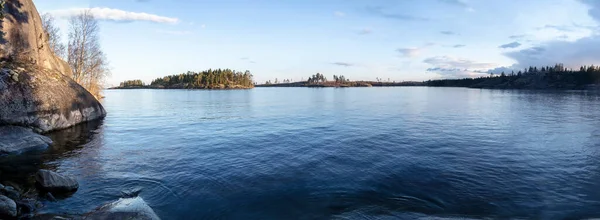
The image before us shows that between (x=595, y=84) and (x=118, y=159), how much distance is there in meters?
259

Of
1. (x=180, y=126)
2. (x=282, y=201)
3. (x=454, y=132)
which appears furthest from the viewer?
(x=180, y=126)

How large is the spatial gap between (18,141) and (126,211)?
1786 centimetres

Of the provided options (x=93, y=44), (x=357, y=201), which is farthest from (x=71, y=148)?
(x=93, y=44)

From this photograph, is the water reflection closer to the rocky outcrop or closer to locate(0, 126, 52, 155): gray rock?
locate(0, 126, 52, 155): gray rock

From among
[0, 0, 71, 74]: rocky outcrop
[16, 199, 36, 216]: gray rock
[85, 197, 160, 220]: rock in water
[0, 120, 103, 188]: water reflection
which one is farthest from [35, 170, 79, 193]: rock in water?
[0, 0, 71, 74]: rocky outcrop

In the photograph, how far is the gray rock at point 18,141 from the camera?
70.4 ft

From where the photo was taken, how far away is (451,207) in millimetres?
13172

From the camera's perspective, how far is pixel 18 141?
22.6 metres

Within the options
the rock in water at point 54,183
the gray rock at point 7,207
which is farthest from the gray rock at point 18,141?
the gray rock at point 7,207

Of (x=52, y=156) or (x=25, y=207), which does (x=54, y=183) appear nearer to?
(x=25, y=207)

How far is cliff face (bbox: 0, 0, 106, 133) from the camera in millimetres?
27281

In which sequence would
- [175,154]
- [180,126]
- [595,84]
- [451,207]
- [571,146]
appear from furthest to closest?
1. [595,84]
2. [180,126]
3. [571,146]
4. [175,154]
5. [451,207]

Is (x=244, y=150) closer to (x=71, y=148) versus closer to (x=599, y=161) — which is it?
(x=71, y=148)

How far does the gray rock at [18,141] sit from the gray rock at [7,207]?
12969 millimetres
